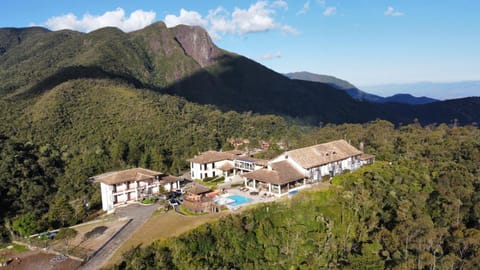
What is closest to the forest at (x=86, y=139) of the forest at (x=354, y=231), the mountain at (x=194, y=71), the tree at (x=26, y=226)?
the tree at (x=26, y=226)

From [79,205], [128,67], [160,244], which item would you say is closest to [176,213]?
[160,244]

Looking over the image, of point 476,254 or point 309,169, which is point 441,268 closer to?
point 476,254

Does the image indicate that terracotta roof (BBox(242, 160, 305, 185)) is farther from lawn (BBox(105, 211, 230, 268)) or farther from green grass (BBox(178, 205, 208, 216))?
green grass (BBox(178, 205, 208, 216))

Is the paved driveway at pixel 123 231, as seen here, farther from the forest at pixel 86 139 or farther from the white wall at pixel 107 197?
the forest at pixel 86 139

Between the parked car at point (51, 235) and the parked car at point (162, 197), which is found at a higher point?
the parked car at point (162, 197)

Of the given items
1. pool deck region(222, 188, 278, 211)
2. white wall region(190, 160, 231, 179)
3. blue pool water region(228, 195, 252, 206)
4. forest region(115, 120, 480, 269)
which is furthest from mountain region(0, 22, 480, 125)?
forest region(115, 120, 480, 269)

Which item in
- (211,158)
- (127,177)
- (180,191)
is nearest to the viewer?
(127,177)

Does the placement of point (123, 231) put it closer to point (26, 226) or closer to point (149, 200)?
point (149, 200)

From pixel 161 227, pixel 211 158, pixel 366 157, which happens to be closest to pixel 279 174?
pixel 161 227
